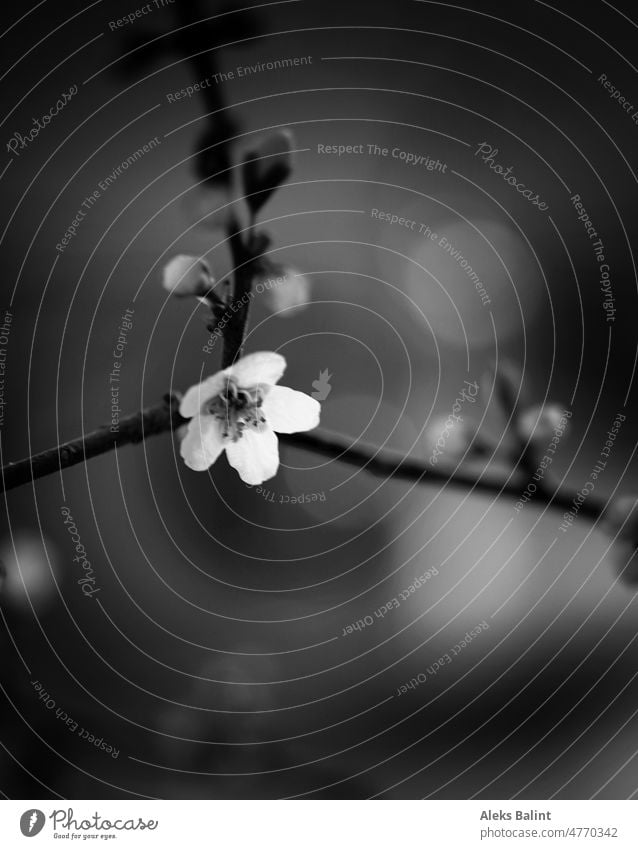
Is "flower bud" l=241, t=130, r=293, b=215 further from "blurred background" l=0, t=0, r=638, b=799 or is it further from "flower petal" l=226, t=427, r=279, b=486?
"flower petal" l=226, t=427, r=279, b=486

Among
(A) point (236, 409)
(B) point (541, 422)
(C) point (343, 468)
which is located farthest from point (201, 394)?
(B) point (541, 422)

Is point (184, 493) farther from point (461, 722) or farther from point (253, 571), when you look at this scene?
point (461, 722)

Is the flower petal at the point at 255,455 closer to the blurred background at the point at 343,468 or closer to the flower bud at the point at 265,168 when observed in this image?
the blurred background at the point at 343,468

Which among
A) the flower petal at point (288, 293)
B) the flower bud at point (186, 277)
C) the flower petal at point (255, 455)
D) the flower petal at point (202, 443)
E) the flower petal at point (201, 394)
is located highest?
the flower bud at point (186, 277)

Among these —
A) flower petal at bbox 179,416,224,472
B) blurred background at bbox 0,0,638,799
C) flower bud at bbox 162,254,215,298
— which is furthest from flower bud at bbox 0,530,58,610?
flower bud at bbox 162,254,215,298

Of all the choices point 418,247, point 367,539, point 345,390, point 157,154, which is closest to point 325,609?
point 367,539

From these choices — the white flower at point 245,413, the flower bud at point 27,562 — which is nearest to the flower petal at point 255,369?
the white flower at point 245,413
